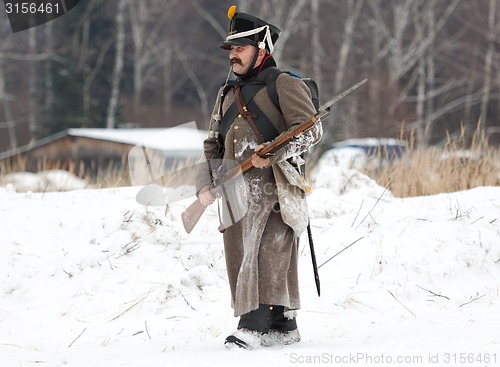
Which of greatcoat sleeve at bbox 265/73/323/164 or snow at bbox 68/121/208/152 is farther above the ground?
greatcoat sleeve at bbox 265/73/323/164

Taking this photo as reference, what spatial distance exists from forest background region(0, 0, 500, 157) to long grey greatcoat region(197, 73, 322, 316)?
18516mm

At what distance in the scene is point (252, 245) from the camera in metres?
4.05

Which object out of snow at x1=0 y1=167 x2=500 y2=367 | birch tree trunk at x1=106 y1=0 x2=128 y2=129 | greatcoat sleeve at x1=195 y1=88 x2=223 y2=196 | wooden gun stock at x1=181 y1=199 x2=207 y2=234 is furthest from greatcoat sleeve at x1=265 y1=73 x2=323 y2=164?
birch tree trunk at x1=106 y1=0 x2=128 y2=129

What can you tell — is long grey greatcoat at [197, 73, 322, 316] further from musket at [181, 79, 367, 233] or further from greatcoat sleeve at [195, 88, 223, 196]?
greatcoat sleeve at [195, 88, 223, 196]

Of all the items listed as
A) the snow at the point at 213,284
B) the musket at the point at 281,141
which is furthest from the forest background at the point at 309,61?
the musket at the point at 281,141

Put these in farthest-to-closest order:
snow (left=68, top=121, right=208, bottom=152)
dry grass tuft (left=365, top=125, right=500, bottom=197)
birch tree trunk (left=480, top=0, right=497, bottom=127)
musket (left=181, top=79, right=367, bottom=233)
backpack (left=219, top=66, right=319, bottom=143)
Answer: birch tree trunk (left=480, top=0, right=497, bottom=127) < snow (left=68, top=121, right=208, bottom=152) < dry grass tuft (left=365, top=125, right=500, bottom=197) < backpack (left=219, top=66, right=319, bottom=143) < musket (left=181, top=79, right=367, bottom=233)

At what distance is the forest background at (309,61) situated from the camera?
2480 centimetres

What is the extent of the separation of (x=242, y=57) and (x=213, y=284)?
1884 millimetres

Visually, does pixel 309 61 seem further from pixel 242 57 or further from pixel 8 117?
pixel 242 57

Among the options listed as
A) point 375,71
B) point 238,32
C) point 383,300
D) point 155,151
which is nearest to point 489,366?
point 383,300

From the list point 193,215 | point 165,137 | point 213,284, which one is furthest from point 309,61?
point 193,215

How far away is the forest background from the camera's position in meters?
24.8

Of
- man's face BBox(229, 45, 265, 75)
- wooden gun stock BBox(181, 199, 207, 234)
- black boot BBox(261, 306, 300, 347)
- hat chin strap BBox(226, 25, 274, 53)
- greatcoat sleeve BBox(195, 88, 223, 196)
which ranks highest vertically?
hat chin strap BBox(226, 25, 274, 53)

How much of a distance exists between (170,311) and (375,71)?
2139 centimetres
